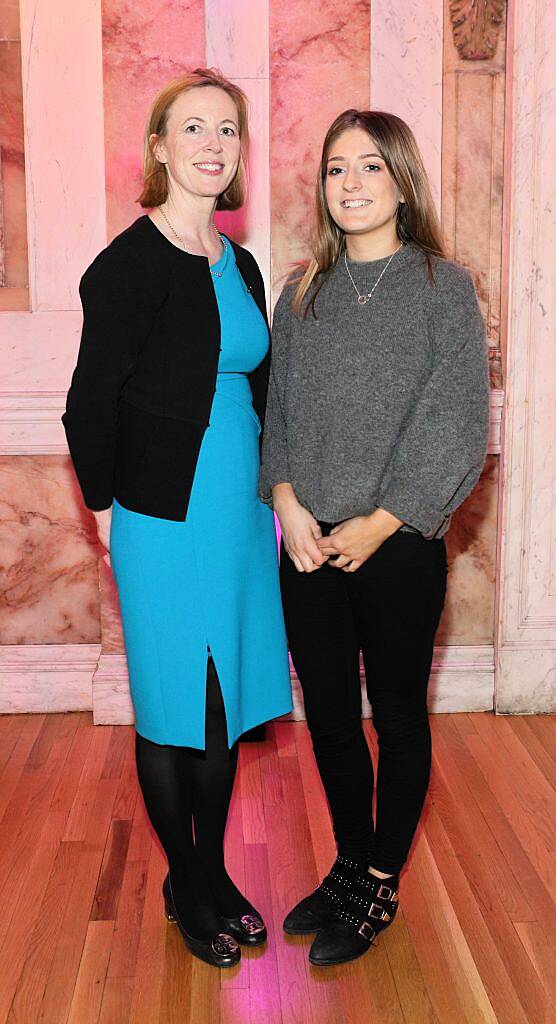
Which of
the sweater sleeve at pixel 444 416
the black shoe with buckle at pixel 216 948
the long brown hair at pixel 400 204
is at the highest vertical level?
the long brown hair at pixel 400 204

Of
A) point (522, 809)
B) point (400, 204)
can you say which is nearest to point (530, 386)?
point (522, 809)

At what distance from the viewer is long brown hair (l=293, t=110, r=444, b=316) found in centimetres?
200

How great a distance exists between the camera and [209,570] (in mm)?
2090

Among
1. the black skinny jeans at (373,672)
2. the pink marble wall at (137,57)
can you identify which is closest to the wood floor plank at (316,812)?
the black skinny jeans at (373,672)

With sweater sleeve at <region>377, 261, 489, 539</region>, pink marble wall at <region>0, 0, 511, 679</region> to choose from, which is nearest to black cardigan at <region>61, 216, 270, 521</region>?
sweater sleeve at <region>377, 261, 489, 539</region>

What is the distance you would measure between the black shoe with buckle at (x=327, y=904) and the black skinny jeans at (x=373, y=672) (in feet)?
0.11

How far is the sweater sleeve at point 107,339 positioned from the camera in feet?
6.48

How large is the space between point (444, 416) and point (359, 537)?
0.27 meters

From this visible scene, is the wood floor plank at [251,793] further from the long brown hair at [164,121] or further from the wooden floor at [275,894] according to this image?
the long brown hair at [164,121]

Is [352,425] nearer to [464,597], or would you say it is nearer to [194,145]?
[194,145]

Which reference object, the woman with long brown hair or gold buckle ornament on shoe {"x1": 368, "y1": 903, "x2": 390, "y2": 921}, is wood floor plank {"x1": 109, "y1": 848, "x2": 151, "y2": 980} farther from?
gold buckle ornament on shoe {"x1": 368, "y1": 903, "x2": 390, "y2": 921}

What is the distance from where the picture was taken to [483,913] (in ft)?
7.83

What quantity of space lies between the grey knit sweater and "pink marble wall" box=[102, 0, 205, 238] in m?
1.69

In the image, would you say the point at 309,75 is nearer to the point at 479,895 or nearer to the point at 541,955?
the point at 479,895
